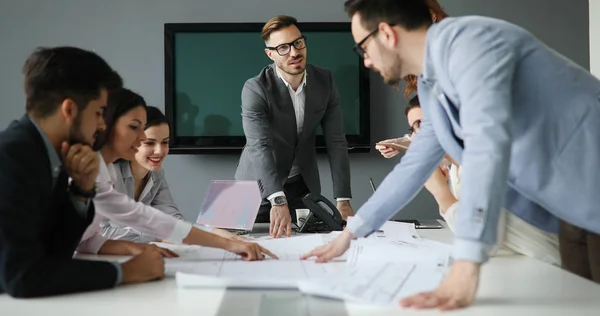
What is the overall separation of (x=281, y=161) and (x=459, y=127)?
1.65 meters

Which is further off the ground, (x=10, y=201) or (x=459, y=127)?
(x=459, y=127)

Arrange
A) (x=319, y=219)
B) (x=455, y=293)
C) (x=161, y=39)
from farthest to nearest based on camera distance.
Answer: (x=161, y=39) < (x=319, y=219) < (x=455, y=293)

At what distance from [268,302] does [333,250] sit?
39 cm

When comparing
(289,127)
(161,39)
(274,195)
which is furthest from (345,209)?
(161,39)

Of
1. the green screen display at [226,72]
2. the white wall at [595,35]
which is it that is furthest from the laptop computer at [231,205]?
the green screen display at [226,72]

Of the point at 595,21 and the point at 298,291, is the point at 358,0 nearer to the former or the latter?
the point at 298,291

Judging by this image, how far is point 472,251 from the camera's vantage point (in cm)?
95

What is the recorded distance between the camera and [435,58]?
116cm

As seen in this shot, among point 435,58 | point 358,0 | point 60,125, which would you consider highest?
point 358,0

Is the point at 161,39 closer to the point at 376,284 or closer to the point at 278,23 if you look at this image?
the point at 278,23

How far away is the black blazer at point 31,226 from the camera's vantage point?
1.06 m

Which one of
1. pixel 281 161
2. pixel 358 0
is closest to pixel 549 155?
pixel 358 0

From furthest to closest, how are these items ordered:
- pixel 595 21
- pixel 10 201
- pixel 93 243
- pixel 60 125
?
1. pixel 595 21
2. pixel 93 243
3. pixel 60 125
4. pixel 10 201

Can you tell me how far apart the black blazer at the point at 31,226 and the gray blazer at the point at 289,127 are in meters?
1.43
